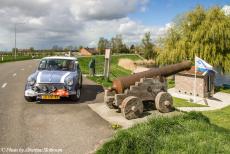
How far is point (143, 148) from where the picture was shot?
6.47 meters

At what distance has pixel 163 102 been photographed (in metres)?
10.5

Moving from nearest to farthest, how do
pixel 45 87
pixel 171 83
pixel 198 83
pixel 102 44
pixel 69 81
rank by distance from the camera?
pixel 45 87 < pixel 69 81 < pixel 198 83 < pixel 171 83 < pixel 102 44

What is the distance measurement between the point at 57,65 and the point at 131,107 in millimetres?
5228

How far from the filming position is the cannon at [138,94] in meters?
9.67

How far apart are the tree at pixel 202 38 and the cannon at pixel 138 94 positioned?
16903 mm

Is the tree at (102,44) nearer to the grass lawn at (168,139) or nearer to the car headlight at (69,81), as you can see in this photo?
the car headlight at (69,81)

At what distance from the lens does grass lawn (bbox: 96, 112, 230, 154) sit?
6.47 meters

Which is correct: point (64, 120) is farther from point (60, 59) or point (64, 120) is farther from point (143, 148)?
point (60, 59)

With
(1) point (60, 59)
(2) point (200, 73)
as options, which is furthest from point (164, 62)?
(1) point (60, 59)

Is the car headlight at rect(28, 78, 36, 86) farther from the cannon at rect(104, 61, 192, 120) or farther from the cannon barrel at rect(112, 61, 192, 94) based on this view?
the cannon barrel at rect(112, 61, 192, 94)

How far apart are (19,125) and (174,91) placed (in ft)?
56.7

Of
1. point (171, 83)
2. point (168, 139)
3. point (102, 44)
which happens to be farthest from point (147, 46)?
point (168, 139)

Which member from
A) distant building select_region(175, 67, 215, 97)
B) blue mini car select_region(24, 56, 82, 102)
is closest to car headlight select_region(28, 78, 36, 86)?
blue mini car select_region(24, 56, 82, 102)

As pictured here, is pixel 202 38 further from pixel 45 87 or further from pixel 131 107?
pixel 131 107
